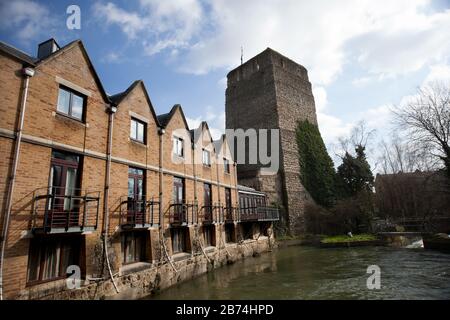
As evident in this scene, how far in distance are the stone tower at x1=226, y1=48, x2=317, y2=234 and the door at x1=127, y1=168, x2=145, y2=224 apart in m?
19.2

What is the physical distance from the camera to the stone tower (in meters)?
30.5

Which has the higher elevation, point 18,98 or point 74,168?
point 18,98

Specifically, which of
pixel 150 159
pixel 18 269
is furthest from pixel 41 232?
pixel 150 159

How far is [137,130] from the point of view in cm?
1241

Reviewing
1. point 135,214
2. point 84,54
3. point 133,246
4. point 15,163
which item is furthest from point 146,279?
point 84,54

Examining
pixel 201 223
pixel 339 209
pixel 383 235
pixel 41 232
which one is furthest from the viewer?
pixel 339 209

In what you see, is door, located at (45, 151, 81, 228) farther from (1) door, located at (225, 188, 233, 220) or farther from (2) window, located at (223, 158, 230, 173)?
(2) window, located at (223, 158, 230, 173)

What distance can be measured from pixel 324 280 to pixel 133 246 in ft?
→ 30.8

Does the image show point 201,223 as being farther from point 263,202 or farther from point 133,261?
Result: point 263,202

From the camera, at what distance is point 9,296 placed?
6496 millimetres

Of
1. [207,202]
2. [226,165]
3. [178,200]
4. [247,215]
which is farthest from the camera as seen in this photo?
[226,165]

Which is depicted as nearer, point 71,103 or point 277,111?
point 71,103

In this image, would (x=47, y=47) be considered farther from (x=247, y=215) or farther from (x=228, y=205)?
(x=247, y=215)
